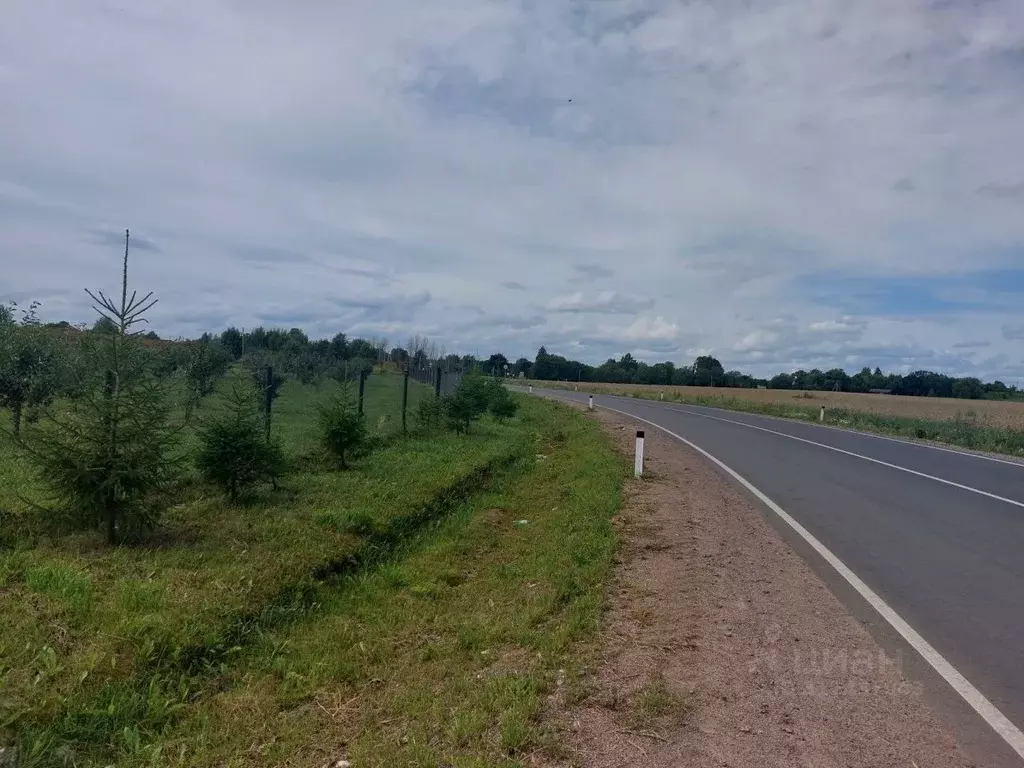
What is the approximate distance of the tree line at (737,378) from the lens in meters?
92.3

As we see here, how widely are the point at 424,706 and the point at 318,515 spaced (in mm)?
5068

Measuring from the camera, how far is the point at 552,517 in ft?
34.3

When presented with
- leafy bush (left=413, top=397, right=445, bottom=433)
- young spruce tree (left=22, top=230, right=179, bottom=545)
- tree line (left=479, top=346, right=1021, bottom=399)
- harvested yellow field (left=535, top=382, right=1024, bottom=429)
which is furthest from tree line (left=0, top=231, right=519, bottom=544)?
tree line (left=479, top=346, right=1021, bottom=399)

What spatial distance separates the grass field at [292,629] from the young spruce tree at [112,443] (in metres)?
0.41

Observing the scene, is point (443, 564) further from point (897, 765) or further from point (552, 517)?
point (897, 765)

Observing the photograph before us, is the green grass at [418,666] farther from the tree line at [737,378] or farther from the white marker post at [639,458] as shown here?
the tree line at [737,378]

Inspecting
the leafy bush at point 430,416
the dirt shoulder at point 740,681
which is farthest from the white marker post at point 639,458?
the leafy bush at point 430,416

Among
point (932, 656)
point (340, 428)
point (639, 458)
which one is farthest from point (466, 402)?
point (932, 656)

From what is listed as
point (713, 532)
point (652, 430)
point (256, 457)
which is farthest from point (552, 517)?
point (652, 430)

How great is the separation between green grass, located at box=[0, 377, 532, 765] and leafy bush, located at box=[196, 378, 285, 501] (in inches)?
12.3

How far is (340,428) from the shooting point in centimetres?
1291

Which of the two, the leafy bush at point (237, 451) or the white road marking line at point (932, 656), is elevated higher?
the leafy bush at point (237, 451)

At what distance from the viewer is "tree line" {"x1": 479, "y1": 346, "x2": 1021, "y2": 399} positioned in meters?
92.3

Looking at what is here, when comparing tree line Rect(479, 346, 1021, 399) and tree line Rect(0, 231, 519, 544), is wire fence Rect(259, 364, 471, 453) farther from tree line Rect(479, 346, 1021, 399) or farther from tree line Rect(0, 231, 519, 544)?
tree line Rect(479, 346, 1021, 399)
